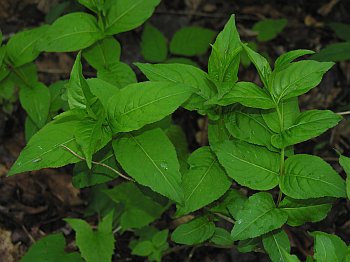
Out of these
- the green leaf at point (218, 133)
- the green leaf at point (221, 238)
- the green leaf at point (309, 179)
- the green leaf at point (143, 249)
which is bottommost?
the green leaf at point (143, 249)

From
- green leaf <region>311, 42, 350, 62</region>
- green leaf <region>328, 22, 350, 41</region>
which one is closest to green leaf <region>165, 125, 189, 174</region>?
green leaf <region>311, 42, 350, 62</region>

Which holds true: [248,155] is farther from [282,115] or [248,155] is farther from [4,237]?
[4,237]

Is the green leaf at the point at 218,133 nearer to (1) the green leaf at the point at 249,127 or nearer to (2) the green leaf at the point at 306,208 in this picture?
(1) the green leaf at the point at 249,127

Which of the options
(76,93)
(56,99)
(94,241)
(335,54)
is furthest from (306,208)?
(56,99)

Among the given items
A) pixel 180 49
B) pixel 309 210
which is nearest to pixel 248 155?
pixel 309 210

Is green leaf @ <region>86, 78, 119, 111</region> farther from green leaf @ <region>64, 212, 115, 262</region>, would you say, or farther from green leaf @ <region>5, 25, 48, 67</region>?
green leaf @ <region>64, 212, 115, 262</region>

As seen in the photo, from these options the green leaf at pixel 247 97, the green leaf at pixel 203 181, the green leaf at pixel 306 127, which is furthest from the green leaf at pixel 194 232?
the green leaf at pixel 247 97
